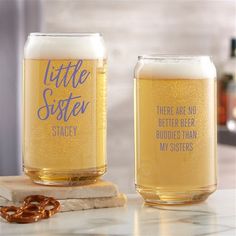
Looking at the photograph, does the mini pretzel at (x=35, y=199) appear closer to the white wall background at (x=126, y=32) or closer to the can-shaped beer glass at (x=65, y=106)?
the can-shaped beer glass at (x=65, y=106)

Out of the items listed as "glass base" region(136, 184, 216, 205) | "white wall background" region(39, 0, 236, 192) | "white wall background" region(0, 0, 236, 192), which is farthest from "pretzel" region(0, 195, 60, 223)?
"white wall background" region(39, 0, 236, 192)

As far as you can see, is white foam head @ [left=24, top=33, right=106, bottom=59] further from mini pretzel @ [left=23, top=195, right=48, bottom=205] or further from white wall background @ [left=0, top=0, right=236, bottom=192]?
white wall background @ [left=0, top=0, right=236, bottom=192]

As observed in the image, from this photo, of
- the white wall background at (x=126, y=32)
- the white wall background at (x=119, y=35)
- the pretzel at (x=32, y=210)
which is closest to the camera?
the pretzel at (x=32, y=210)

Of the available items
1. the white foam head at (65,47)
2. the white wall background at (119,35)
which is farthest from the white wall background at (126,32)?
the white foam head at (65,47)

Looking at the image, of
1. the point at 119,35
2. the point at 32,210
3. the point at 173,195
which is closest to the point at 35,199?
the point at 32,210

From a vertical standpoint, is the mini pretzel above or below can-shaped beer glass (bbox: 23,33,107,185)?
below

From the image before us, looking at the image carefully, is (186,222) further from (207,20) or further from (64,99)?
(207,20)

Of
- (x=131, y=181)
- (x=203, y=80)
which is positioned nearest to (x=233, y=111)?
(x=131, y=181)
